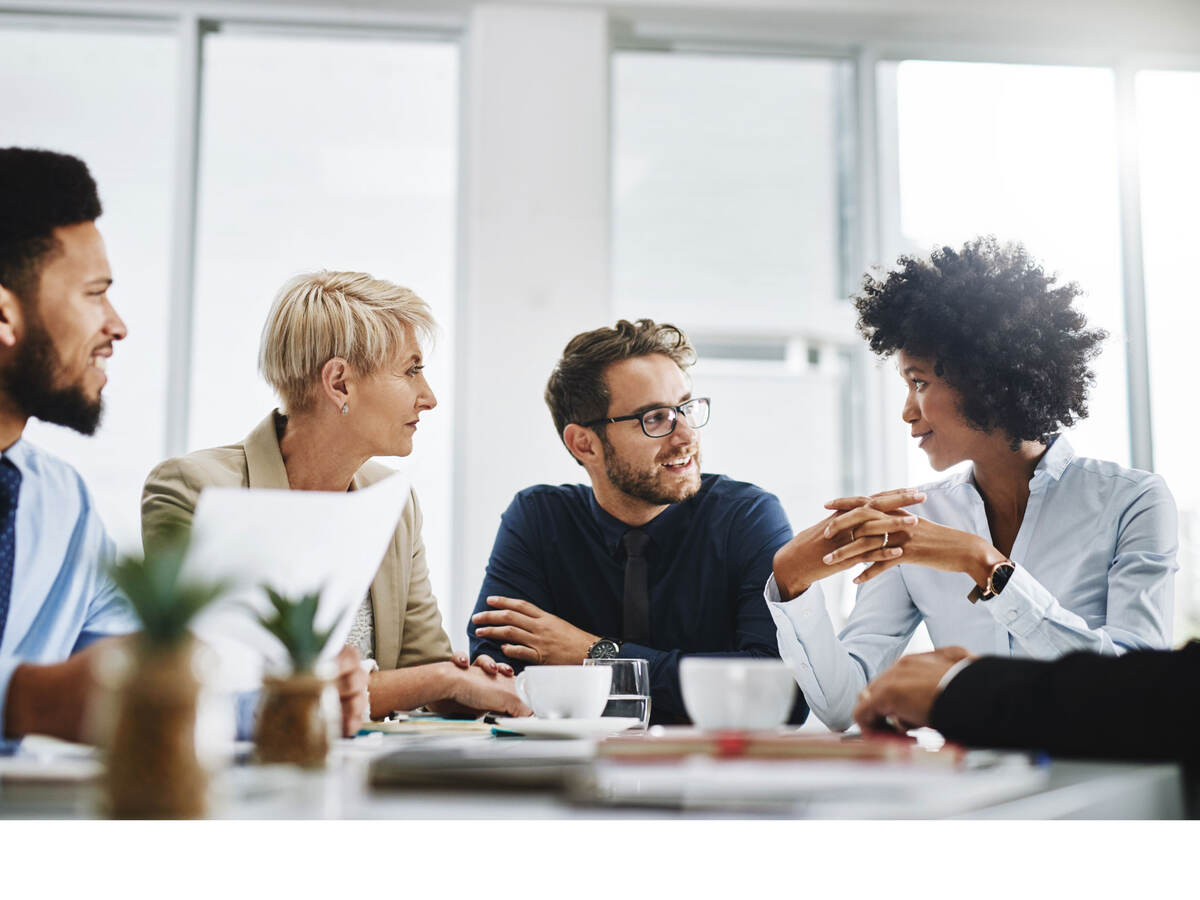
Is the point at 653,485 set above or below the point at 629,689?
above

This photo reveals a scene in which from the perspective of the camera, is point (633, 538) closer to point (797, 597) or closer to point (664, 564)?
point (664, 564)

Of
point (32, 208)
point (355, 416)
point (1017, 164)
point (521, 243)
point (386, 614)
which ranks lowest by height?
point (386, 614)

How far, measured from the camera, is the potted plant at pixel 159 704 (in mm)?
654

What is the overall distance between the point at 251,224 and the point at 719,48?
70.9 inches

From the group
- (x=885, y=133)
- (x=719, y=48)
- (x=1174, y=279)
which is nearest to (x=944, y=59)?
(x=885, y=133)

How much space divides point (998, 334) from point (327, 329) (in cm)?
134

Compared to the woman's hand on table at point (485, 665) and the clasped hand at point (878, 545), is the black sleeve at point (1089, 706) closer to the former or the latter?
the clasped hand at point (878, 545)

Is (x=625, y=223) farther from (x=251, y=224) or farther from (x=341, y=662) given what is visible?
(x=341, y=662)

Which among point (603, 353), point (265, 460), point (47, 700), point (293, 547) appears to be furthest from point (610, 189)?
point (47, 700)

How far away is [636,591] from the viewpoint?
2.20 m

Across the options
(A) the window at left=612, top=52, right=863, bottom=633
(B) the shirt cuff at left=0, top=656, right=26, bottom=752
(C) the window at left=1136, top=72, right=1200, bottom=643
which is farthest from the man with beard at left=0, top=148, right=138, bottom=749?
(C) the window at left=1136, top=72, right=1200, bottom=643

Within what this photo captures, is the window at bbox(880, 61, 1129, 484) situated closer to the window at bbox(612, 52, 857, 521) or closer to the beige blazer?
the window at bbox(612, 52, 857, 521)

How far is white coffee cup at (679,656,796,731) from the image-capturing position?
41.0 inches

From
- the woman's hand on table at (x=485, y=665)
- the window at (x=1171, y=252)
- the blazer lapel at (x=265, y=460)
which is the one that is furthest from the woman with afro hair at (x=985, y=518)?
the window at (x=1171, y=252)
